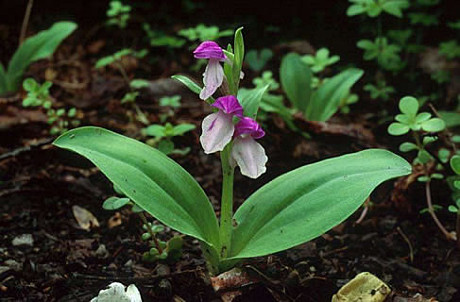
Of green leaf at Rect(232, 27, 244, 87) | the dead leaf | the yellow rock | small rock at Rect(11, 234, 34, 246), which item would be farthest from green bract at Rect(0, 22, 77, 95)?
the yellow rock

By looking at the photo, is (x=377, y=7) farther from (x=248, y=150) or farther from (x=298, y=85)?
(x=248, y=150)

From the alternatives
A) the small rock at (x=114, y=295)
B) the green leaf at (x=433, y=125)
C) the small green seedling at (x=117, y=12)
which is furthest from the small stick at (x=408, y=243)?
the small green seedling at (x=117, y=12)

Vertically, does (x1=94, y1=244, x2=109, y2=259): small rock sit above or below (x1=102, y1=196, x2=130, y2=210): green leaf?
below

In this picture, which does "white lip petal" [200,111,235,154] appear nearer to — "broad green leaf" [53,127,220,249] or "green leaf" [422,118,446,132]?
"broad green leaf" [53,127,220,249]

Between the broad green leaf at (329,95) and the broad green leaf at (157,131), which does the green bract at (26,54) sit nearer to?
the broad green leaf at (157,131)

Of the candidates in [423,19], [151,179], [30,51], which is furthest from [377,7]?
[30,51]

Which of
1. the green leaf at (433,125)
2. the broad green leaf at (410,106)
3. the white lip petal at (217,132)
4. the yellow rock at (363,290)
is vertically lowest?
the yellow rock at (363,290)

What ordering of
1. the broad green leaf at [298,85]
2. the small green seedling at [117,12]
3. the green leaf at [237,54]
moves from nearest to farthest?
the green leaf at [237,54] < the broad green leaf at [298,85] < the small green seedling at [117,12]
